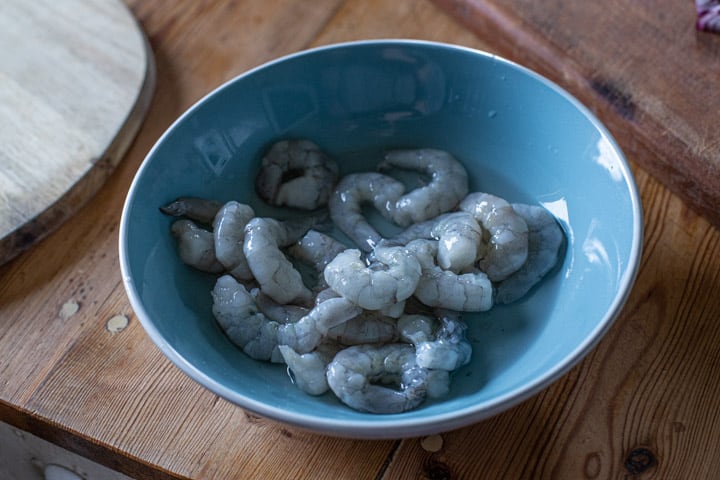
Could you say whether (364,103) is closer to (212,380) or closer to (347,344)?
(347,344)

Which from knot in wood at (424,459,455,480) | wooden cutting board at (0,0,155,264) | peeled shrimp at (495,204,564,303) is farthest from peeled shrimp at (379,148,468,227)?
wooden cutting board at (0,0,155,264)

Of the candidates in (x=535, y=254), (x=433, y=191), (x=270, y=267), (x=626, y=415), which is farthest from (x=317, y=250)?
(x=626, y=415)

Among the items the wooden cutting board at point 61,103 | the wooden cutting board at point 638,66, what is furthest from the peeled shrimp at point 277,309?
the wooden cutting board at point 638,66

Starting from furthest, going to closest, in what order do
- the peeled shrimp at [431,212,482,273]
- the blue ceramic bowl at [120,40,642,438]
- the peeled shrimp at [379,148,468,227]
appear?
the peeled shrimp at [379,148,468,227], the peeled shrimp at [431,212,482,273], the blue ceramic bowl at [120,40,642,438]

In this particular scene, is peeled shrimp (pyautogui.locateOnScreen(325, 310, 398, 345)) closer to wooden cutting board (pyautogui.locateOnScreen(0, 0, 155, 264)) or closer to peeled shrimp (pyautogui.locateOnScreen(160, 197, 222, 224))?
peeled shrimp (pyautogui.locateOnScreen(160, 197, 222, 224))

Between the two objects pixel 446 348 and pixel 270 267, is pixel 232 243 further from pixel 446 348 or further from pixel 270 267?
pixel 446 348

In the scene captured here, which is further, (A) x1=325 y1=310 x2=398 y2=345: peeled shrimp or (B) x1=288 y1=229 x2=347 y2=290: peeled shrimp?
(B) x1=288 y1=229 x2=347 y2=290: peeled shrimp

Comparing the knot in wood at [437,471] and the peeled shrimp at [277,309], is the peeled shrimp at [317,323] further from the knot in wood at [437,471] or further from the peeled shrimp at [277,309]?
the knot in wood at [437,471]

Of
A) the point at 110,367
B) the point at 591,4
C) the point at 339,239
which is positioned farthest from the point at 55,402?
the point at 591,4
